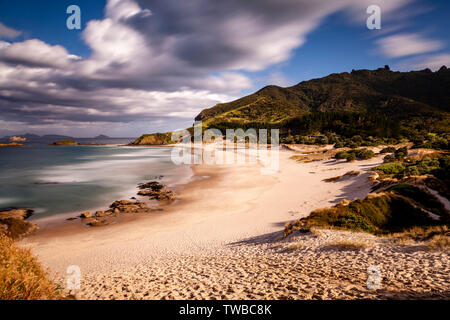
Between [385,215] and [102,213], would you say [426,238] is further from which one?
[102,213]

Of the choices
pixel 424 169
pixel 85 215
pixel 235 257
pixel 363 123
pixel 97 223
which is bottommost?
pixel 97 223

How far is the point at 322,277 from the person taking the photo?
664 centimetres

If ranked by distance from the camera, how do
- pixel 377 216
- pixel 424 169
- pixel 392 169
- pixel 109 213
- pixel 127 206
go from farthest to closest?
pixel 392 169, pixel 127 206, pixel 109 213, pixel 424 169, pixel 377 216

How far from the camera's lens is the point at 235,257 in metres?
9.73

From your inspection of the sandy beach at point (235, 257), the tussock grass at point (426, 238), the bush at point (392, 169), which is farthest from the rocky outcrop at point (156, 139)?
the tussock grass at point (426, 238)

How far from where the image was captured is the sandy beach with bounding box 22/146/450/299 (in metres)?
6.09

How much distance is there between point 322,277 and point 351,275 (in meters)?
0.84

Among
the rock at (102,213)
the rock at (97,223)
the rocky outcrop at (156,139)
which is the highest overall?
the rocky outcrop at (156,139)

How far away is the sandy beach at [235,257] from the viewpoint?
609cm

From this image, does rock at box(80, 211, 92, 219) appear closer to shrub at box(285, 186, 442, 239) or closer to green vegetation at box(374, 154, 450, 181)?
shrub at box(285, 186, 442, 239)

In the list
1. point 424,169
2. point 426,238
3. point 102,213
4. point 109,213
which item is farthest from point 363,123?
point 102,213

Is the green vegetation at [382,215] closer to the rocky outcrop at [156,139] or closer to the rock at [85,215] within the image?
the rock at [85,215]

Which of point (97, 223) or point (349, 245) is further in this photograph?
point (97, 223)

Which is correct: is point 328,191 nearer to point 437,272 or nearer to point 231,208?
point 231,208
